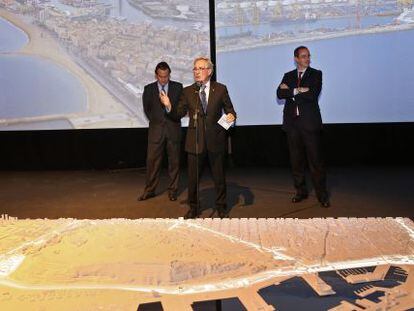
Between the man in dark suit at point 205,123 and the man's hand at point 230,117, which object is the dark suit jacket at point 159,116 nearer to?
the man in dark suit at point 205,123

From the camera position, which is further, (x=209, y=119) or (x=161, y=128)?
(x=161, y=128)

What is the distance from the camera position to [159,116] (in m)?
5.22

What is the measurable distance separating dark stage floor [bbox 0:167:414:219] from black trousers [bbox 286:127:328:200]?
0.23 metres

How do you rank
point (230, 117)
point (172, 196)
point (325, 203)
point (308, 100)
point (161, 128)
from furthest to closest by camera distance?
point (172, 196) → point (161, 128) → point (325, 203) → point (308, 100) → point (230, 117)

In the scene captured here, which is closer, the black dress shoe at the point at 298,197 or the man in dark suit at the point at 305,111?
the man in dark suit at the point at 305,111

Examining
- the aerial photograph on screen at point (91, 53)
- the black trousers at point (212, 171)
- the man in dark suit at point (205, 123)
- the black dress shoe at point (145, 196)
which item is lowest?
the black dress shoe at point (145, 196)

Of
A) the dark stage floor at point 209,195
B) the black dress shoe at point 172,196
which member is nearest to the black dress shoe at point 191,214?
the dark stage floor at point 209,195

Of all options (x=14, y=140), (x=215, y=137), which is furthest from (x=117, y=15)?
(x=215, y=137)

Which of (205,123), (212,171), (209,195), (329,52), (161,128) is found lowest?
(209,195)

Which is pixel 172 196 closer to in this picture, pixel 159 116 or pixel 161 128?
pixel 161 128

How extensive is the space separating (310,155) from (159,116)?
1.49 meters

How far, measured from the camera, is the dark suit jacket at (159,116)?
5.19 meters

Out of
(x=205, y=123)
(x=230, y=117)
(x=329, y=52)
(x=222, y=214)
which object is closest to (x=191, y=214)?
(x=222, y=214)

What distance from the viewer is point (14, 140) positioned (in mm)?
7449
